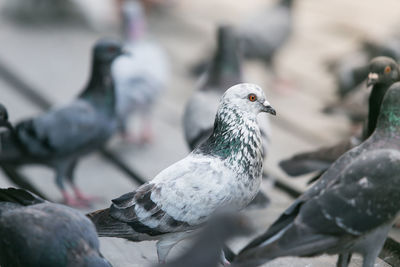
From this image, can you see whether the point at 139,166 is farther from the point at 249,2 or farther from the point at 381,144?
the point at 249,2

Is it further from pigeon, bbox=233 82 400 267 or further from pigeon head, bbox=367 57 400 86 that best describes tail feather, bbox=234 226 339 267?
pigeon head, bbox=367 57 400 86

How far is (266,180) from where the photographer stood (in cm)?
482

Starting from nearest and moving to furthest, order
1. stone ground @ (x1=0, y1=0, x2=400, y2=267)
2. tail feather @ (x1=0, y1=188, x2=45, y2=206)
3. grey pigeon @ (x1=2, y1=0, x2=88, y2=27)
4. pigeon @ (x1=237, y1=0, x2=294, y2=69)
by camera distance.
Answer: tail feather @ (x1=0, y1=188, x2=45, y2=206)
stone ground @ (x1=0, y1=0, x2=400, y2=267)
pigeon @ (x1=237, y1=0, x2=294, y2=69)
grey pigeon @ (x1=2, y1=0, x2=88, y2=27)

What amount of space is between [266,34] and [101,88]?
9.01ft

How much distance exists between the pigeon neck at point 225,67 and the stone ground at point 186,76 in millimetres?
704

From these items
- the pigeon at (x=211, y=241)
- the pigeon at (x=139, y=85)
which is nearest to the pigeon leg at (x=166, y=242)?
the pigeon at (x=211, y=241)

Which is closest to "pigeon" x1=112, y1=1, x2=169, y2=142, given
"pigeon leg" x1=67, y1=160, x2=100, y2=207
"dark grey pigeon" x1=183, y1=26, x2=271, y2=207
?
"dark grey pigeon" x1=183, y1=26, x2=271, y2=207

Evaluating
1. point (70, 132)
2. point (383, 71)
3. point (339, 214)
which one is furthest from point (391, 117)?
point (70, 132)

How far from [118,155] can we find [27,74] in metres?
1.78

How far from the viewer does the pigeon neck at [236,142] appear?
10.4 ft

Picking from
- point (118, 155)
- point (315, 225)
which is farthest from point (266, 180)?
point (315, 225)

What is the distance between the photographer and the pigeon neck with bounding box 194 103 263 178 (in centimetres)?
318

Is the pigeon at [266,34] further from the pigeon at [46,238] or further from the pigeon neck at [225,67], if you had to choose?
the pigeon at [46,238]

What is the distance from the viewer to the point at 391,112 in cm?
314
